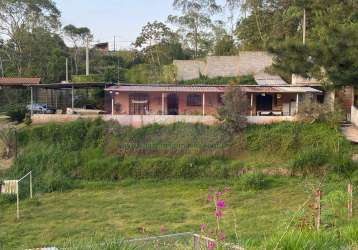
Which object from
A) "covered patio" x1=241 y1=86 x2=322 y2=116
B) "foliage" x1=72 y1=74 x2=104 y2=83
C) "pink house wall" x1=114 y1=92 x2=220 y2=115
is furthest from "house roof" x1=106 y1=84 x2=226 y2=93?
"foliage" x1=72 y1=74 x2=104 y2=83

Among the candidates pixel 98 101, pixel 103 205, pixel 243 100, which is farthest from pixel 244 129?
pixel 98 101

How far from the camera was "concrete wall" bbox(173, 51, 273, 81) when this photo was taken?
2900 cm

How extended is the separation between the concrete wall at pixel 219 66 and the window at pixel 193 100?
5334 millimetres

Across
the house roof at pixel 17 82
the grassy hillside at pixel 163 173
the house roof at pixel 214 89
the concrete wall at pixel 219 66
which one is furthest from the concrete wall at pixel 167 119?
the concrete wall at pixel 219 66

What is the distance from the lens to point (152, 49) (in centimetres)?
3425

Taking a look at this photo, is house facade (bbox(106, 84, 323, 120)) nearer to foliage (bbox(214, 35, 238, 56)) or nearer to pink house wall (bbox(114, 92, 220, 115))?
pink house wall (bbox(114, 92, 220, 115))

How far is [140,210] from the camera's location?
1400 centimetres

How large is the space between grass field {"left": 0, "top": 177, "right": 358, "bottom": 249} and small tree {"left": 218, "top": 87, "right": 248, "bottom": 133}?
329 centimetres

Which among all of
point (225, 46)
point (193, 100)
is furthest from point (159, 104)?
point (225, 46)

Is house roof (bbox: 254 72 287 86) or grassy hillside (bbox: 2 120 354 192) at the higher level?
house roof (bbox: 254 72 287 86)

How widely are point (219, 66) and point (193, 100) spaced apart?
6.06 m

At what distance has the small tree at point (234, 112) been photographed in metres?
19.8

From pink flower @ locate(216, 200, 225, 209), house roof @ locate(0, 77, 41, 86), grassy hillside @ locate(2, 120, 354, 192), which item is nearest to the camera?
pink flower @ locate(216, 200, 225, 209)

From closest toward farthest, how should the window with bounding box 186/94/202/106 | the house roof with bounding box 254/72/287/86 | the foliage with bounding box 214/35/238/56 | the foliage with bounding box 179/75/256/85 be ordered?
the window with bounding box 186/94/202/106 < the house roof with bounding box 254/72/287/86 < the foliage with bounding box 179/75/256/85 < the foliage with bounding box 214/35/238/56
